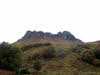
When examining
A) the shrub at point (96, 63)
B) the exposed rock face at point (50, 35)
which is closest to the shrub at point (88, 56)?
the shrub at point (96, 63)

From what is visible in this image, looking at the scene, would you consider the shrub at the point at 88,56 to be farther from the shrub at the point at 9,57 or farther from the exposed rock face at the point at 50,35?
the exposed rock face at the point at 50,35

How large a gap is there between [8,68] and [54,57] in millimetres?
24260

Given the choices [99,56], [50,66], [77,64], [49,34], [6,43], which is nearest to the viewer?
[6,43]

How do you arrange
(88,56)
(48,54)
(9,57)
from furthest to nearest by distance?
(48,54), (88,56), (9,57)

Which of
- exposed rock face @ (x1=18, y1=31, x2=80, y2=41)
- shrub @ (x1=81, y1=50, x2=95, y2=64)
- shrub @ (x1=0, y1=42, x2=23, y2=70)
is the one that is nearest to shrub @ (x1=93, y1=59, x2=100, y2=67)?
shrub @ (x1=81, y1=50, x2=95, y2=64)

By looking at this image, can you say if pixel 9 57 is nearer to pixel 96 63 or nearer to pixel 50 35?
pixel 96 63

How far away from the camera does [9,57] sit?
2758 cm

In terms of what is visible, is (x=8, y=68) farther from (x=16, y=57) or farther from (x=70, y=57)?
(x=70, y=57)

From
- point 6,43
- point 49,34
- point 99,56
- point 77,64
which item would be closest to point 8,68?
point 6,43

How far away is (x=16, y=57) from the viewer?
28.2m

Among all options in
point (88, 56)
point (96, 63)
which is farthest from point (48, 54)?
point (96, 63)

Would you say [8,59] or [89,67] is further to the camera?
[89,67]

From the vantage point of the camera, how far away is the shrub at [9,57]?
27.1 metres

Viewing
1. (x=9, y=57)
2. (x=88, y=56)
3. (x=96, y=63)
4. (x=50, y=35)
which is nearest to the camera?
(x=9, y=57)
